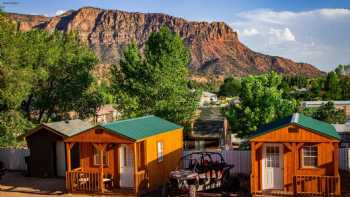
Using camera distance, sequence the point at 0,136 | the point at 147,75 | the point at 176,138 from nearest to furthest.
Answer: the point at 176,138 → the point at 0,136 → the point at 147,75

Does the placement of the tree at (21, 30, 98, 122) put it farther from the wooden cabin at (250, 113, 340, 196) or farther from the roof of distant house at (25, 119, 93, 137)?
the wooden cabin at (250, 113, 340, 196)

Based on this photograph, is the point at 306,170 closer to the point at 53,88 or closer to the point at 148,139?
the point at 148,139

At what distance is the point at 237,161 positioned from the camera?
2634 cm

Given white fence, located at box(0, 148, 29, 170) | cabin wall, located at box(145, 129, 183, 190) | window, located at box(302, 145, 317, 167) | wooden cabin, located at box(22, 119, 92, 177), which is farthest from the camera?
white fence, located at box(0, 148, 29, 170)

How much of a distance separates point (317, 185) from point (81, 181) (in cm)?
1077

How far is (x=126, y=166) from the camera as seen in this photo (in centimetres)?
2230

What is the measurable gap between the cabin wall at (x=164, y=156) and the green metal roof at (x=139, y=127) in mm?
301

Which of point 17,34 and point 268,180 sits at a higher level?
point 17,34

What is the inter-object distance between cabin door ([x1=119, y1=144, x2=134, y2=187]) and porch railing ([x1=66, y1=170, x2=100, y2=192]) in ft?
4.00

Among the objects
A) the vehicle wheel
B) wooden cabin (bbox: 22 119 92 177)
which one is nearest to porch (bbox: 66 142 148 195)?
the vehicle wheel

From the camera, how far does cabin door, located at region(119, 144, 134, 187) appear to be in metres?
→ 22.1

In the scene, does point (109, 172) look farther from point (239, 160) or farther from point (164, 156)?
point (239, 160)

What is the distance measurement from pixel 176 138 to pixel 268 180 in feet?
22.0

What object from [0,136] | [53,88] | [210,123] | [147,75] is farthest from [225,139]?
[0,136]
